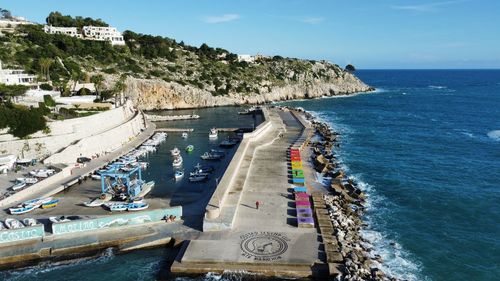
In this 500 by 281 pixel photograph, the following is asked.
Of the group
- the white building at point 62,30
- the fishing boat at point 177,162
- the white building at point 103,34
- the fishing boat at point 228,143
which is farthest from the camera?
the white building at point 103,34

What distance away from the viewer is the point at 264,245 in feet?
87.0

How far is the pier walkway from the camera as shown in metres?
24.2

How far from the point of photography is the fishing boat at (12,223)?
29.2 metres

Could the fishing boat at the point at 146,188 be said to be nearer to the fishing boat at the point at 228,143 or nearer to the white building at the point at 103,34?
the fishing boat at the point at 228,143

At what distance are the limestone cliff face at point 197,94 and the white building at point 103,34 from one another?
3395 cm

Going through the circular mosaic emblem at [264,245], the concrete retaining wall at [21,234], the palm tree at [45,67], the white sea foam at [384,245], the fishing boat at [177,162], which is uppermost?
the palm tree at [45,67]

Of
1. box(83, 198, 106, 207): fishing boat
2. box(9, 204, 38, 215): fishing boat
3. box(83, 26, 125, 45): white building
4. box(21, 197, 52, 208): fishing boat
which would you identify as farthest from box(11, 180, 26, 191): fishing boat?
box(83, 26, 125, 45): white building

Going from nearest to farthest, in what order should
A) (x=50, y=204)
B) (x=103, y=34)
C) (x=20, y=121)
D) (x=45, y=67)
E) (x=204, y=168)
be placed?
(x=50, y=204), (x=20, y=121), (x=204, y=168), (x=45, y=67), (x=103, y=34)

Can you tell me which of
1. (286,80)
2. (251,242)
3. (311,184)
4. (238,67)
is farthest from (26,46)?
(251,242)

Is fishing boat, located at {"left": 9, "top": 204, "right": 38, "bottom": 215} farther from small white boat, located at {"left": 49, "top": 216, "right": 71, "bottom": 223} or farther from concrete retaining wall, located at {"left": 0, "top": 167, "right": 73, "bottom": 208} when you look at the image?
small white boat, located at {"left": 49, "top": 216, "right": 71, "bottom": 223}

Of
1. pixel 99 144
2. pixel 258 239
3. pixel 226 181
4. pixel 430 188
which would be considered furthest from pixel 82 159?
pixel 430 188

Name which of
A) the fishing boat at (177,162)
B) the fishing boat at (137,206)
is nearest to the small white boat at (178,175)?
the fishing boat at (177,162)

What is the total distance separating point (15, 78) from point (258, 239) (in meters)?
66.6

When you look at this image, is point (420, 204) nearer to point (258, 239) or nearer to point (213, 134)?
point (258, 239)
